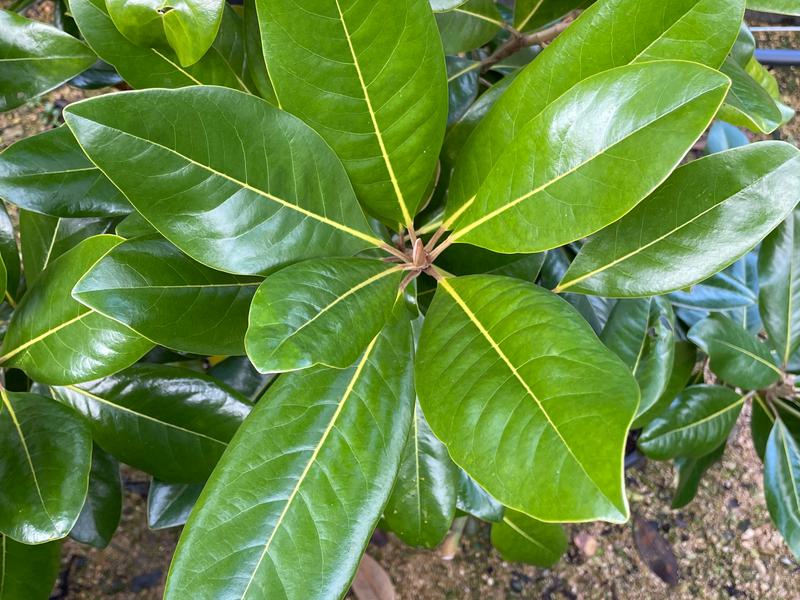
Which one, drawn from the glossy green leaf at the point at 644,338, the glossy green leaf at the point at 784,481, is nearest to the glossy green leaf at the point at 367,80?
the glossy green leaf at the point at 644,338

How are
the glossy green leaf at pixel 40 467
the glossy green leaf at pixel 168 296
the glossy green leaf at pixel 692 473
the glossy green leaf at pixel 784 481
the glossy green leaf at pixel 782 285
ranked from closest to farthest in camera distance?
the glossy green leaf at pixel 168 296 < the glossy green leaf at pixel 40 467 < the glossy green leaf at pixel 782 285 < the glossy green leaf at pixel 784 481 < the glossy green leaf at pixel 692 473

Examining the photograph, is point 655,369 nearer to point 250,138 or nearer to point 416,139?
point 416,139

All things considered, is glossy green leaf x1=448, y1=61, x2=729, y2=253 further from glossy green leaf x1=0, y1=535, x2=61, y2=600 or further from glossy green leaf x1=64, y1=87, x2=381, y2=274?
glossy green leaf x1=0, y1=535, x2=61, y2=600

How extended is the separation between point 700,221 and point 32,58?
72 cm

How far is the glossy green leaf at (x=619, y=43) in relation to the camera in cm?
54

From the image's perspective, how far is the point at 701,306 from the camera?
112 centimetres

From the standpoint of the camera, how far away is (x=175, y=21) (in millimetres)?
558

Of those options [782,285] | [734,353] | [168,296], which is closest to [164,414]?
[168,296]

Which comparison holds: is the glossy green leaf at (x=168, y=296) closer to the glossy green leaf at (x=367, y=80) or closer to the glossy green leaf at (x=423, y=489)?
the glossy green leaf at (x=367, y=80)

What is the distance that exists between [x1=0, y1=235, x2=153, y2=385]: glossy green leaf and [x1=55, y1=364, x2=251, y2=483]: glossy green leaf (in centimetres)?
11

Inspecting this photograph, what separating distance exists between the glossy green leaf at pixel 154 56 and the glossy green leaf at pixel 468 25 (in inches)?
10.9

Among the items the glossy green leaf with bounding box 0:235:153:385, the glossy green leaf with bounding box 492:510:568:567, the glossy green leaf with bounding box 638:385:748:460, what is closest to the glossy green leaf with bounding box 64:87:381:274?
the glossy green leaf with bounding box 0:235:153:385

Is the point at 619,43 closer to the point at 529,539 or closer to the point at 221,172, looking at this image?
the point at 221,172

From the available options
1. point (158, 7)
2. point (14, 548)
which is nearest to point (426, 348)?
point (158, 7)
